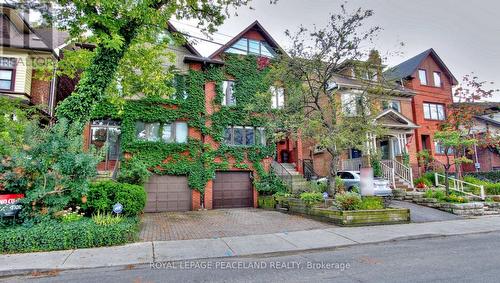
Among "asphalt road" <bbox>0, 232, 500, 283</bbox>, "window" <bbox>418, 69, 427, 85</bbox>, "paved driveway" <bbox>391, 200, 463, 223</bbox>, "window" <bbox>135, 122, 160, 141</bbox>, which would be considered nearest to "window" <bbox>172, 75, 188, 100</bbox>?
"window" <bbox>135, 122, 160, 141</bbox>

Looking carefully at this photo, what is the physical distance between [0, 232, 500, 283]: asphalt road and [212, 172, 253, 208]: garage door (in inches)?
413

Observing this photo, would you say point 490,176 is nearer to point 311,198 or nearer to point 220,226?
point 311,198

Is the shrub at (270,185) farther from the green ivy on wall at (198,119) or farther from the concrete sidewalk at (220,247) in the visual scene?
the concrete sidewalk at (220,247)

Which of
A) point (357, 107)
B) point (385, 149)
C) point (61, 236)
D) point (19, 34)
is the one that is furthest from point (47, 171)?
point (385, 149)

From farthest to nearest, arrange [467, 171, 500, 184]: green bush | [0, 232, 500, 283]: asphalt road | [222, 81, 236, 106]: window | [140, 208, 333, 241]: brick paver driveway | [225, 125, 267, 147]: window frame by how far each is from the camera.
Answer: [467, 171, 500, 184]: green bush → [222, 81, 236, 106]: window → [225, 125, 267, 147]: window frame → [140, 208, 333, 241]: brick paver driveway → [0, 232, 500, 283]: asphalt road

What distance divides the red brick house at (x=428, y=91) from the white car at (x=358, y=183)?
1037 centimetres

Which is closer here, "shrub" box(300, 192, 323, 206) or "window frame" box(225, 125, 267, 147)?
"shrub" box(300, 192, 323, 206)

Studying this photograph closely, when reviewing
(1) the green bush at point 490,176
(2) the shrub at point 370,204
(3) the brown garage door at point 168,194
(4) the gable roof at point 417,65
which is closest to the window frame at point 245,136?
(3) the brown garage door at point 168,194

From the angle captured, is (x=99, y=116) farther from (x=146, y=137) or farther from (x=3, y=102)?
(x=3, y=102)

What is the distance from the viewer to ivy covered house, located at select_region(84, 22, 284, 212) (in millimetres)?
15578

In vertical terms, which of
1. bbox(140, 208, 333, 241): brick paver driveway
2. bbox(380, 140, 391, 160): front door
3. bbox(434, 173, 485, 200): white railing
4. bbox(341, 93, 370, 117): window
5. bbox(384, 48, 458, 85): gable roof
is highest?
bbox(384, 48, 458, 85): gable roof

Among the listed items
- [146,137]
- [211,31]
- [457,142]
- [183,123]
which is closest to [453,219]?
[457,142]

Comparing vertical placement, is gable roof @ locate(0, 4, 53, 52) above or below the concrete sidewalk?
above

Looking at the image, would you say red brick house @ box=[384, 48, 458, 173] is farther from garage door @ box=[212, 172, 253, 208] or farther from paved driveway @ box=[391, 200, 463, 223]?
garage door @ box=[212, 172, 253, 208]
